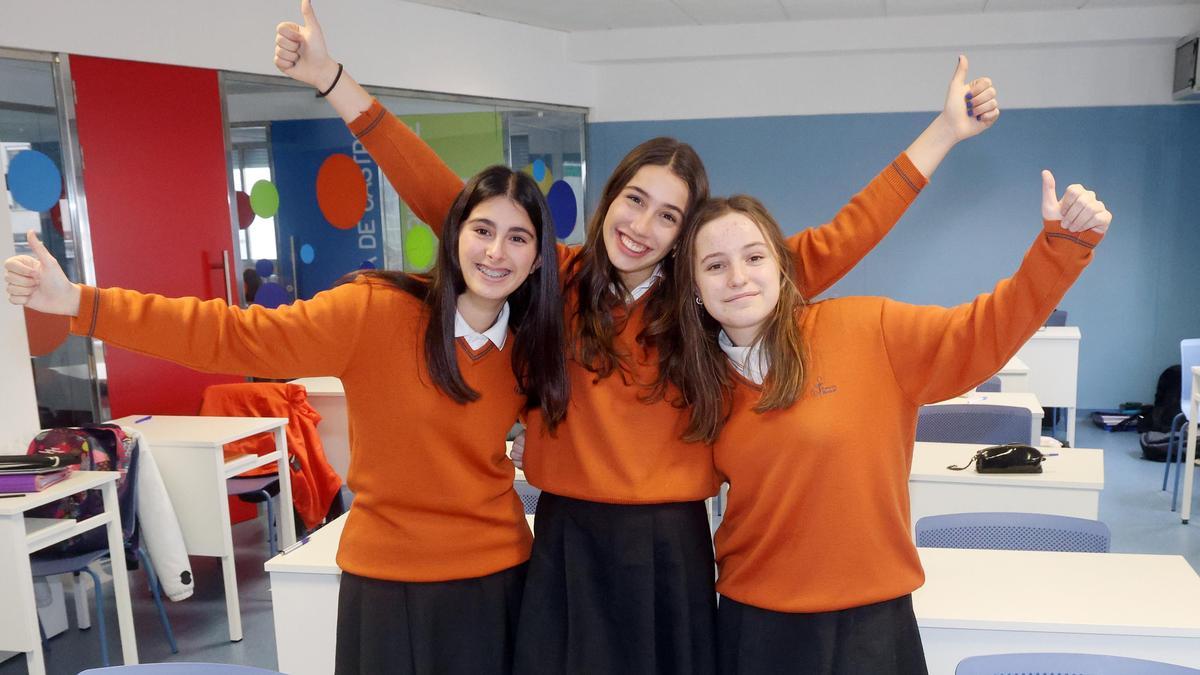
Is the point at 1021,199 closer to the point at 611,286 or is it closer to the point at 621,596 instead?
the point at 611,286

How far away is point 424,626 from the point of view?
1.62 metres

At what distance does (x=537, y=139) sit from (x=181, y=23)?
326 cm

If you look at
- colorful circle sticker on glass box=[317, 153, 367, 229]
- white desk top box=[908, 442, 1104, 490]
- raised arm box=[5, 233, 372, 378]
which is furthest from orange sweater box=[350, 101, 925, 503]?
colorful circle sticker on glass box=[317, 153, 367, 229]

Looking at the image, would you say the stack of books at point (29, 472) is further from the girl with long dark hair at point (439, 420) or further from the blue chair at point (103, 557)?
the girl with long dark hair at point (439, 420)

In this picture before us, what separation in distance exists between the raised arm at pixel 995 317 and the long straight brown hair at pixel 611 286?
0.43m

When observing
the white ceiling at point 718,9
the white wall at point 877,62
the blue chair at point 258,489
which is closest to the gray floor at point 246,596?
the blue chair at point 258,489

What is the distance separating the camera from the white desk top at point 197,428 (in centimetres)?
340

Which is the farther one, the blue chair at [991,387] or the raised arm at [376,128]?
the blue chair at [991,387]

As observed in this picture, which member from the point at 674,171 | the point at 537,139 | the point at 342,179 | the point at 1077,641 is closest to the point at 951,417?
the point at 1077,641

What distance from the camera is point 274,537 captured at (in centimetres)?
414

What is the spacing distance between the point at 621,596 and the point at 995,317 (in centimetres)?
82

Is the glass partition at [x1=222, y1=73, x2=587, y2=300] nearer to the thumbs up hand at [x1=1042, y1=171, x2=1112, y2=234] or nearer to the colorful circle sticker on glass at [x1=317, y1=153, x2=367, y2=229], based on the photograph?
the colorful circle sticker on glass at [x1=317, y1=153, x2=367, y2=229]

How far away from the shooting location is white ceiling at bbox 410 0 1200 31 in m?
6.06

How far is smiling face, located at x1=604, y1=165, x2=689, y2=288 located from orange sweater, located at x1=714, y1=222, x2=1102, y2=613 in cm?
37
